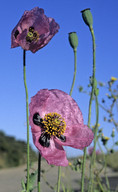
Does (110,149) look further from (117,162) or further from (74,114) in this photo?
(117,162)

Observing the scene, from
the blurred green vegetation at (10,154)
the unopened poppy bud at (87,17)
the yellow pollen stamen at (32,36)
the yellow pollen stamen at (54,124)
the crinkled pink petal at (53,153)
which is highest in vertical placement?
the unopened poppy bud at (87,17)

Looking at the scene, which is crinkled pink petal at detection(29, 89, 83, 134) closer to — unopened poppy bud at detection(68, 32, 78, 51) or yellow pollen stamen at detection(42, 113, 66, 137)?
yellow pollen stamen at detection(42, 113, 66, 137)

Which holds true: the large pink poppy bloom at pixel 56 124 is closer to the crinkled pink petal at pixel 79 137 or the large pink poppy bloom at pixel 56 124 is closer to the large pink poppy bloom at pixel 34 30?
the crinkled pink petal at pixel 79 137

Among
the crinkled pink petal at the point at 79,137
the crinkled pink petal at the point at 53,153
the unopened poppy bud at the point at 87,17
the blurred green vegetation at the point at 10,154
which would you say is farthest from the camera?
the blurred green vegetation at the point at 10,154

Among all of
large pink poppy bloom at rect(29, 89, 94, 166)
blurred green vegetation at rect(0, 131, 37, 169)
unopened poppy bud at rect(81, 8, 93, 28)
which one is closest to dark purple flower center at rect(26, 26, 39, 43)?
large pink poppy bloom at rect(29, 89, 94, 166)

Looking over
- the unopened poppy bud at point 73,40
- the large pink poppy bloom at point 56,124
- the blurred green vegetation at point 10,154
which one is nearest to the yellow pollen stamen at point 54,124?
the large pink poppy bloom at point 56,124

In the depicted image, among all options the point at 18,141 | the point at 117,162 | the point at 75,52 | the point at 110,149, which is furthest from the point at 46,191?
the point at 18,141

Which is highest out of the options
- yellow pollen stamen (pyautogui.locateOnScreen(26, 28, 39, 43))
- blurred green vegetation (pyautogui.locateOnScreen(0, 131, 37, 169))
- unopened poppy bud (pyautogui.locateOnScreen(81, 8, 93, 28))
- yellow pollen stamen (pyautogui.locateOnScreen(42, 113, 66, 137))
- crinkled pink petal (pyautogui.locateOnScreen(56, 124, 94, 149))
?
unopened poppy bud (pyautogui.locateOnScreen(81, 8, 93, 28))

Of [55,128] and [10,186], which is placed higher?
[55,128]
